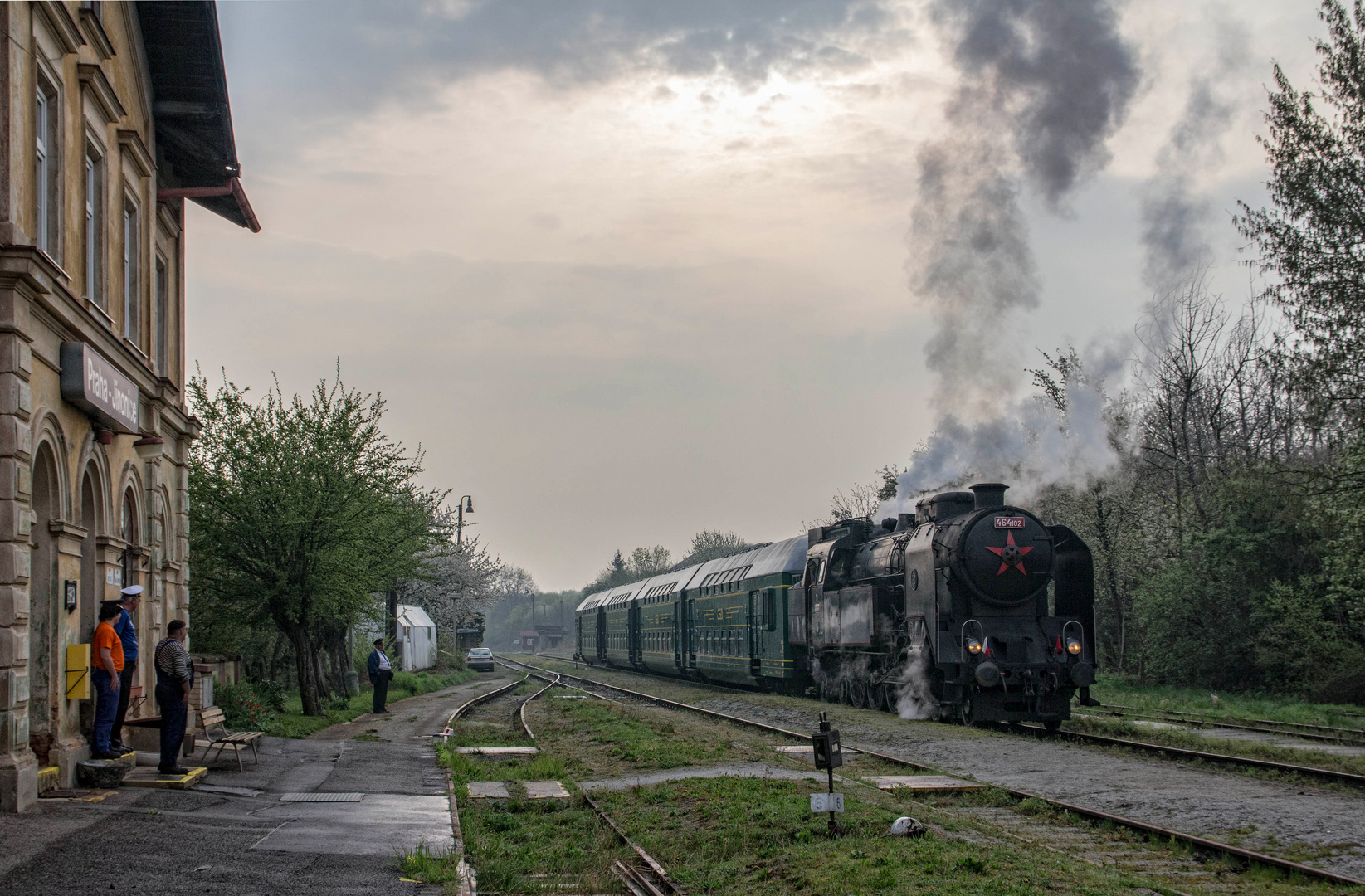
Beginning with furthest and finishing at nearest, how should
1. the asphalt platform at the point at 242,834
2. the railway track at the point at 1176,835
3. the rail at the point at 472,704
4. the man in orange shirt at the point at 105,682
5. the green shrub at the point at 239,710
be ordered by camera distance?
the rail at the point at 472,704 < the green shrub at the point at 239,710 < the man in orange shirt at the point at 105,682 < the railway track at the point at 1176,835 < the asphalt platform at the point at 242,834

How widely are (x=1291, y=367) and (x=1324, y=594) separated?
714 cm

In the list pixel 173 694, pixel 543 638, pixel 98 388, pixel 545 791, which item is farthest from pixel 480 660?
pixel 543 638

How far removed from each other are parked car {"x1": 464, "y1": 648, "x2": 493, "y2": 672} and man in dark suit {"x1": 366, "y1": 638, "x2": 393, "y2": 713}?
1246 inches

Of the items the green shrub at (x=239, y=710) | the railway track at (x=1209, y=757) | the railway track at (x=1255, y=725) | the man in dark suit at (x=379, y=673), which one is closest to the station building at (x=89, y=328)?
the green shrub at (x=239, y=710)

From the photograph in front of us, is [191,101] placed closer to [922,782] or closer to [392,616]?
[922,782]

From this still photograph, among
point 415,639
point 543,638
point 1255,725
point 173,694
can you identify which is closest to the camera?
point 173,694

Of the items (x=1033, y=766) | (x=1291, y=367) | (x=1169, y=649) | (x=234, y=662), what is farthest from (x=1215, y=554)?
(x=234, y=662)

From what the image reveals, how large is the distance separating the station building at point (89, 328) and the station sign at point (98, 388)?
3 centimetres

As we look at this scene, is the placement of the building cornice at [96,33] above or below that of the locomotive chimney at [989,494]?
above

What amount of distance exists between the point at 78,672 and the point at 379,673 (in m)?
13.1

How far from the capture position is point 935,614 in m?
18.1

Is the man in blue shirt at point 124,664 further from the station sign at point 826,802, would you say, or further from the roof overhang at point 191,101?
the station sign at point 826,802

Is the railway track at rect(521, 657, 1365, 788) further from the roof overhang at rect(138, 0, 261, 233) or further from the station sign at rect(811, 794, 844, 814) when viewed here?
the roof overhang at rect(138, 0, 261, 233)

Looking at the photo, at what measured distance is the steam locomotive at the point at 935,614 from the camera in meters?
17.8
